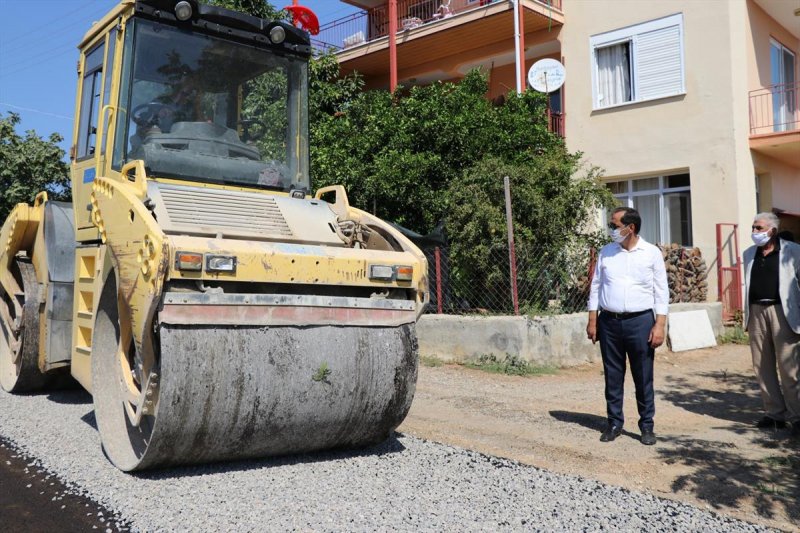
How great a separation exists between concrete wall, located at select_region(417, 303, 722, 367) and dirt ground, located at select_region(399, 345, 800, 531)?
0.29 meters

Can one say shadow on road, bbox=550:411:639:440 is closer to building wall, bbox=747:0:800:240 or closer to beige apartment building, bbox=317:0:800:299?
beige apartment building, bbox=317:0:800:299

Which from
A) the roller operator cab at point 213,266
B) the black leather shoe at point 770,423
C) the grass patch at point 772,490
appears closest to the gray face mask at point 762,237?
the black leather shoe at point 770,423

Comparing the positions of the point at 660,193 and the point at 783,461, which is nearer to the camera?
the point at 783,461

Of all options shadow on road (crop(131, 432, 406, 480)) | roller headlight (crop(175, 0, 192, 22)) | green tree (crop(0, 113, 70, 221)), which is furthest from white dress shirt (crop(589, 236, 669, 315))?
green tree (crop(0, 113, 70, 221))

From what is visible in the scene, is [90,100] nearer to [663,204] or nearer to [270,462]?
[270,462]

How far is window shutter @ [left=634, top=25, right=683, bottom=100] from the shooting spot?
14062 millimetres

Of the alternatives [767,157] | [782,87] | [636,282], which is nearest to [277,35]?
[636,282]

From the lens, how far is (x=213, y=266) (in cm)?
430

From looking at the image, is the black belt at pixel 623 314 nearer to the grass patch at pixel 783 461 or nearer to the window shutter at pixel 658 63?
the grass patch at pixel 783 461

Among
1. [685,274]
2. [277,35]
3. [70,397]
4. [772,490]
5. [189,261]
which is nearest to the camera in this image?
[189,261]

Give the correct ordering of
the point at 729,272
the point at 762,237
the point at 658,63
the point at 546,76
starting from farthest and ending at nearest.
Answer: the point at 546,76 → the point at 658,63 → the point at 729,272 → the point at 762,237

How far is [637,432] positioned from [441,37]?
42.0 feet

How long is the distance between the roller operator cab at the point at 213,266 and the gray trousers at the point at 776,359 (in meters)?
3.26

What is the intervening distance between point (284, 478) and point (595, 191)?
761 cm
